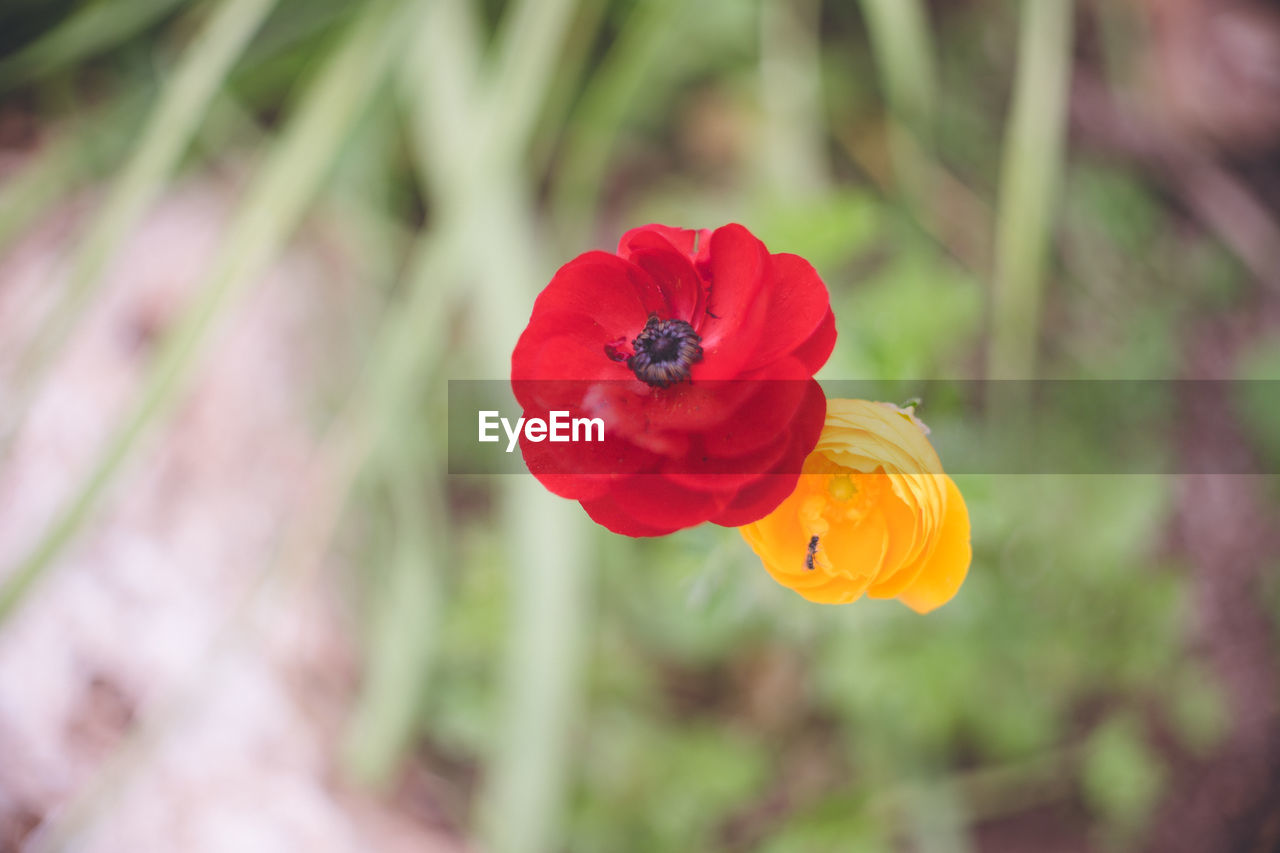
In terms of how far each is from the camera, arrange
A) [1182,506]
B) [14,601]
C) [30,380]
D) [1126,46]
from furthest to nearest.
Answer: [1126,46]
[1182,506]
[30,380]
[14,601]

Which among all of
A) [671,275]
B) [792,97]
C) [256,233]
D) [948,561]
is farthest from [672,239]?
[792,97]

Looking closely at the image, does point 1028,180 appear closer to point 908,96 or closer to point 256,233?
point 908,96

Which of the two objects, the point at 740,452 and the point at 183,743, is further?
the point at 183,743

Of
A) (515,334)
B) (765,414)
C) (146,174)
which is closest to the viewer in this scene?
(765,414)

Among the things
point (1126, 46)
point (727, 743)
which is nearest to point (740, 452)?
point (727, 743)

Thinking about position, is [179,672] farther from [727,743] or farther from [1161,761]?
[1161,761]

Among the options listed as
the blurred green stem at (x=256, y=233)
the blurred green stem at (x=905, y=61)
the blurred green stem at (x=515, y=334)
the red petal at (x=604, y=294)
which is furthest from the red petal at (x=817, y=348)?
the blurred green stem at (x=905, y=61)
